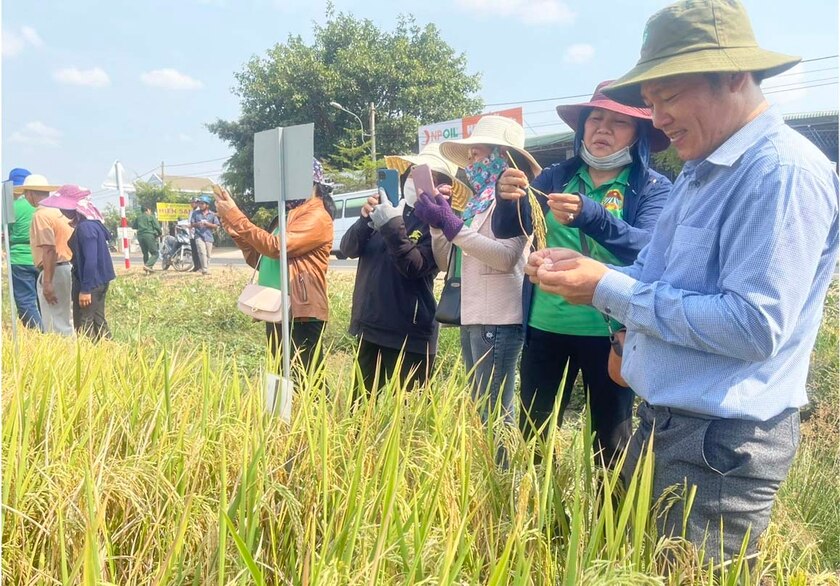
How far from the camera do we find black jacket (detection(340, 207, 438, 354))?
9.23 feet

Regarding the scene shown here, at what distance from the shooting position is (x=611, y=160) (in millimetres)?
2039

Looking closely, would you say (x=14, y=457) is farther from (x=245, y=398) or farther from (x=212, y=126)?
(x=212, y=126)

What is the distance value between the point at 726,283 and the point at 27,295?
18.7ft

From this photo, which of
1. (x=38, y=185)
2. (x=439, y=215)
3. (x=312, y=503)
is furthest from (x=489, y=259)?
(x=38, y=185)

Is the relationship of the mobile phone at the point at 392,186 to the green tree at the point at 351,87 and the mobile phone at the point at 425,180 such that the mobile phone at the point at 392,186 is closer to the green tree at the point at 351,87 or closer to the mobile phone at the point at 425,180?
the mobile phone at the point at 425,180

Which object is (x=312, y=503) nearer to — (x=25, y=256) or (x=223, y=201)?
(x=223, y=201)

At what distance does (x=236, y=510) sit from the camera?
1.21 meters

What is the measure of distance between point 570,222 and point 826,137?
52.1ft

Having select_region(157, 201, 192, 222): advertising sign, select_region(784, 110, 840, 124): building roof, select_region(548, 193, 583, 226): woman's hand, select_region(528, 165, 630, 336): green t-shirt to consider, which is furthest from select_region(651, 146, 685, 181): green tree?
select_region(157, 201, 192, 222): advertising sign

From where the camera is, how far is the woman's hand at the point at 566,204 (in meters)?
1.82

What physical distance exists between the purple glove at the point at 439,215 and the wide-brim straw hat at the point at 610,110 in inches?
21.1

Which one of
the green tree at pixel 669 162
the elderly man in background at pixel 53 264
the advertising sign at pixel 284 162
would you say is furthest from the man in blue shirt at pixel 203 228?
the advertising sign at pixel 284 162

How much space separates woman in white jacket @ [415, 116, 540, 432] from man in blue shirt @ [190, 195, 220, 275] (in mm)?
10160

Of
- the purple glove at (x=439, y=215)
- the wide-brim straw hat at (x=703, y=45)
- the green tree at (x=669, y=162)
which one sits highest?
the green tree at (x=669, y=162)
